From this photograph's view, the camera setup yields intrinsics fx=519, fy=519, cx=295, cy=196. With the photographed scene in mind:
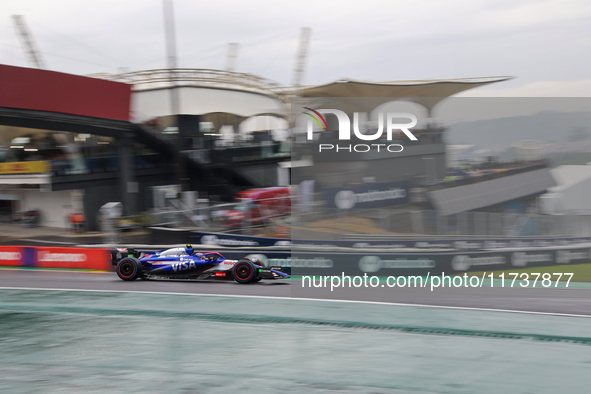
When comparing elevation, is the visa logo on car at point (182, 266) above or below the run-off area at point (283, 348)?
above

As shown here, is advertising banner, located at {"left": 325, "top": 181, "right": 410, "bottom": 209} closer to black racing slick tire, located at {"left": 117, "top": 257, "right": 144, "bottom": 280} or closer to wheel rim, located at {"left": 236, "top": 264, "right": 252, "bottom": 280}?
wheel rim, located at {"left": 236, "top": 264, "right": 252, "bottom": 280}

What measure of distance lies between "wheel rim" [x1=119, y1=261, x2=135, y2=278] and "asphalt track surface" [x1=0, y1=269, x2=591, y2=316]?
22 centimetres

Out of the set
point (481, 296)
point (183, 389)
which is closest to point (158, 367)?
point (183, 389)

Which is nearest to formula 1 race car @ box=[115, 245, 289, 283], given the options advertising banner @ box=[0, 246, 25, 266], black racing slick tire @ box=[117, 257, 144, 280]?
black racing slick tire @ box=[117, 257, 144, 280]

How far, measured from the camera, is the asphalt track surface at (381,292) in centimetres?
947

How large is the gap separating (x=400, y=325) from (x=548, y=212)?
275 inches

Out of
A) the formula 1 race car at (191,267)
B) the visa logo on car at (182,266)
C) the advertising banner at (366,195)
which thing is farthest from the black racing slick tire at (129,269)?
the advertising banner at (366,195)

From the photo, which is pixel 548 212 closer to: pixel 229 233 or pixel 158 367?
pixel 229 233

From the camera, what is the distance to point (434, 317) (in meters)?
8.66

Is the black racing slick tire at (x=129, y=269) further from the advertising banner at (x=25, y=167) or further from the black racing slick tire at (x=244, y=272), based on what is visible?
the advertising banner at (x=25, y=167)

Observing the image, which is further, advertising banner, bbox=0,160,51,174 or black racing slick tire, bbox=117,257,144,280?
advertising banner, bbox=0,160,51,174

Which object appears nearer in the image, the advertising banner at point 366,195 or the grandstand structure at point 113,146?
the advertising banner at point 366,195

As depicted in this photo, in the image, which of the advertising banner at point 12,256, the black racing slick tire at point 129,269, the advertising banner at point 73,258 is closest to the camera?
the black racing slick tire at point 129,269

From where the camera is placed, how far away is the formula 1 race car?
11.7 meters
